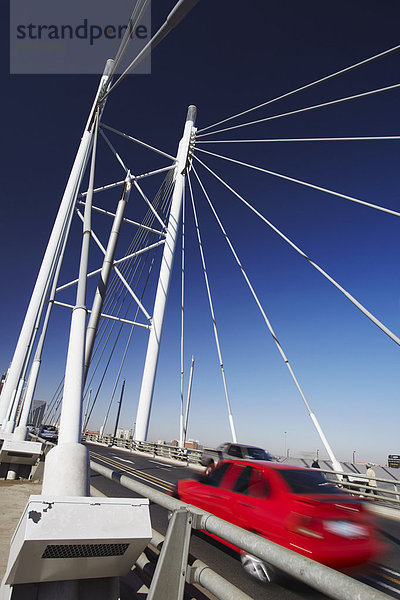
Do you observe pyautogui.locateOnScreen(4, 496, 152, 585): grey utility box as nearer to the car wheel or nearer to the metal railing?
the car wheel

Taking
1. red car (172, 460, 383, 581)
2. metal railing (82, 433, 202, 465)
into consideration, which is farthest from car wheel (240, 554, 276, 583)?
metal railing (82, 433, 202, 465)

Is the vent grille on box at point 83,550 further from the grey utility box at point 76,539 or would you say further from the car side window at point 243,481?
the car side window at point 243,481

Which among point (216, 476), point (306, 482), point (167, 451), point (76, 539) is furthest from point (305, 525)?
point (167, 451)

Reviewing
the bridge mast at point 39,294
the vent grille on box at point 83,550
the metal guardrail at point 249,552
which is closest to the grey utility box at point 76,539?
the vent grille on box at point 83,550

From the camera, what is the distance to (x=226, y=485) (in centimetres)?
Result: 565

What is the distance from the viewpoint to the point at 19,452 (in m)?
9.72

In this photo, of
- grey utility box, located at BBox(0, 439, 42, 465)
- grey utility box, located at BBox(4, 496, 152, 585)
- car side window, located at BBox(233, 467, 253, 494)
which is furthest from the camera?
grey utility box, located at BBox(0, 439, 42, 465)

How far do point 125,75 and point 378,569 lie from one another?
10239 mm

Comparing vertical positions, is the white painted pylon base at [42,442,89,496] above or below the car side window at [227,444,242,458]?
above

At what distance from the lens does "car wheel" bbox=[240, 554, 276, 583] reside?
14.1ft

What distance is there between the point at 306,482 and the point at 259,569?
117 cm

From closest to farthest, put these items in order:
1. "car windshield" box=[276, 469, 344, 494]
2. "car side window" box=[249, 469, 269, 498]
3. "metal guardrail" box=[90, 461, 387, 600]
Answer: "metal guardrail" box=[90, 461, 387, 600]
"car windshield" box=[276, 469, 344, 494]
"car side window" box=[249, 469, 269, 498]

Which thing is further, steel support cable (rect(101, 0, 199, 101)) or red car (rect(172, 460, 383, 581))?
steel support cable (rect(101, 0, 199, 101))

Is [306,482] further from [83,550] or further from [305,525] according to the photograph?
[83,550]
